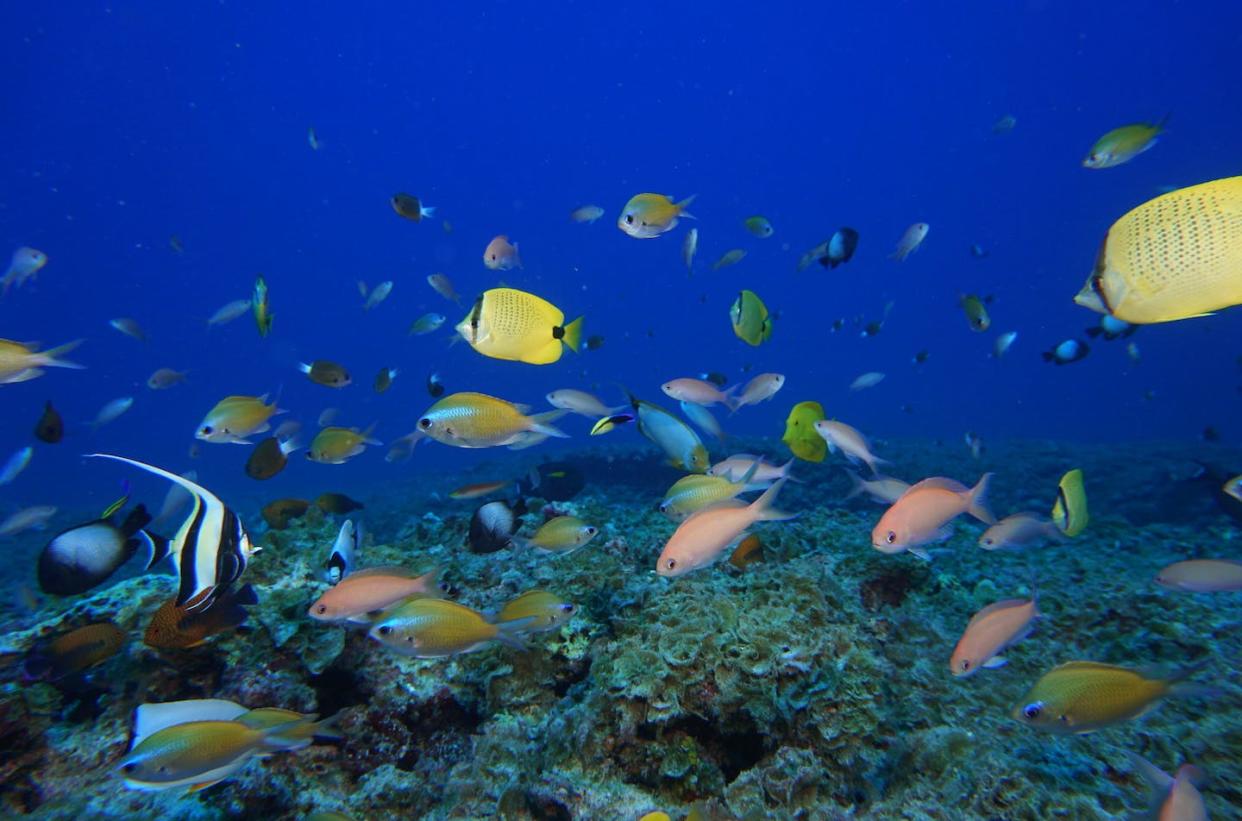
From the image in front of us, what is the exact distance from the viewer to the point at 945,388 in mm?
142250

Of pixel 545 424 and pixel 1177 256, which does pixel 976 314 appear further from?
pixel 545 424

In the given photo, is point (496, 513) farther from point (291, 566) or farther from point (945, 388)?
point (945, 388)

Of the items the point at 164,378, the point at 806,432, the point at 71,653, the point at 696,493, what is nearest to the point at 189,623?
the point at 71,653

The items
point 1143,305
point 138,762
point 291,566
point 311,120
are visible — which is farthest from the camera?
point 311,120

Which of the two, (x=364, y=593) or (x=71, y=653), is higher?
(x=364, y=593)

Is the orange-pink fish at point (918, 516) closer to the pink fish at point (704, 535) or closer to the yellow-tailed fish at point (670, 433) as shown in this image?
the pink fish at point (704, 535)

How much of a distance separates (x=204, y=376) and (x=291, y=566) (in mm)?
145916

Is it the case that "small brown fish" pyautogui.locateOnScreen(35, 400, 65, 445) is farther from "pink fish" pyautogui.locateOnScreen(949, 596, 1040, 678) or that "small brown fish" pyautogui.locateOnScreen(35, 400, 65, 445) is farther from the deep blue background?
the deep blue background

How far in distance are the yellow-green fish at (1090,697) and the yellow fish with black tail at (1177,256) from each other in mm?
1373

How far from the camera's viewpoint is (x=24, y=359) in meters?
3.87

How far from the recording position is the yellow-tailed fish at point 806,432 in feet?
15.1

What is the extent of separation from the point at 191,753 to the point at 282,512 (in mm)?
4551

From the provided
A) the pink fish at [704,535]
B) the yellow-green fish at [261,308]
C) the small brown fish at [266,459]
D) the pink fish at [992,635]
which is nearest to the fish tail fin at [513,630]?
the pink fish at [704,535]

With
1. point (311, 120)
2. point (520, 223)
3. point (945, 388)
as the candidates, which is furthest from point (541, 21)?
point (945, 388)
